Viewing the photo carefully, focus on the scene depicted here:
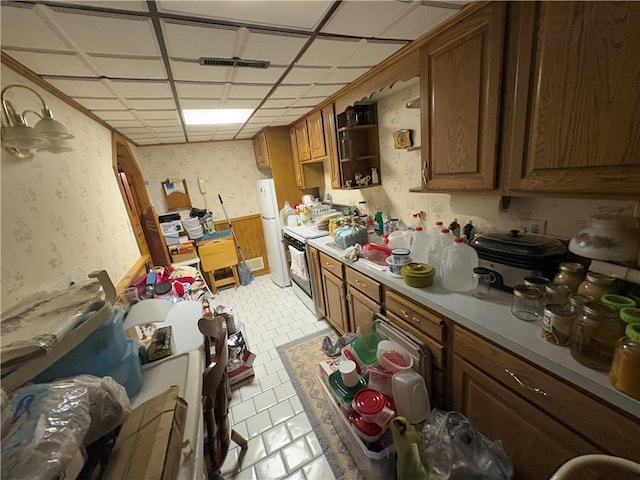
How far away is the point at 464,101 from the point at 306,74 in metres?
0.97

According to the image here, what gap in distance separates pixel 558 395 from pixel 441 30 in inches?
61.3

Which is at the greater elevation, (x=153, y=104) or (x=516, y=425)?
(x=153, y=104)

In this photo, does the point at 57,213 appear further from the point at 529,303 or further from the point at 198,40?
the point at 529,303

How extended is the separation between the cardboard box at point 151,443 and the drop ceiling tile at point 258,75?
1591 mm

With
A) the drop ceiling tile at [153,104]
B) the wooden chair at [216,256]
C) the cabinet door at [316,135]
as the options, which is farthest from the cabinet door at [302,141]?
the wooden chair at [216,256]

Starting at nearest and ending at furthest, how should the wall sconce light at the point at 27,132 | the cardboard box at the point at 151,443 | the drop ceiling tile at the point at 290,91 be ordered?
the cardboard box at the point at 151,443 < the wall sconce light at the point at 27,132 < the drop ceiling tile at the point at 290,91

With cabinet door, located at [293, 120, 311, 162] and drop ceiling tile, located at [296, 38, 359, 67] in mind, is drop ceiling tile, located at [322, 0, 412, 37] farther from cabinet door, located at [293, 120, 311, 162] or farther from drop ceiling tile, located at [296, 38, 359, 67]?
cabinet door, located at [293, 120, 311, 162]

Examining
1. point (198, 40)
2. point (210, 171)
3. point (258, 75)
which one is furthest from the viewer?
point (210, 171)

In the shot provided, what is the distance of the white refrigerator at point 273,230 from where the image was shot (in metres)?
3.26

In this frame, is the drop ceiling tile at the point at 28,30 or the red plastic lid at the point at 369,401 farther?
the red plastic lid at the point at 369,401

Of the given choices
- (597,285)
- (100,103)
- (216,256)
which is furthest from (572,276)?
(216,256)

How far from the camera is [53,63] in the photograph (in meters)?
1.13

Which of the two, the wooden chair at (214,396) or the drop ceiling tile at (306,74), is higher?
the drop ceiling tile at (306,74)

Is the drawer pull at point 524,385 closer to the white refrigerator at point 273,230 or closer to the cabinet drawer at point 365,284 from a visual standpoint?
the cabinet drawer at point 365,284
